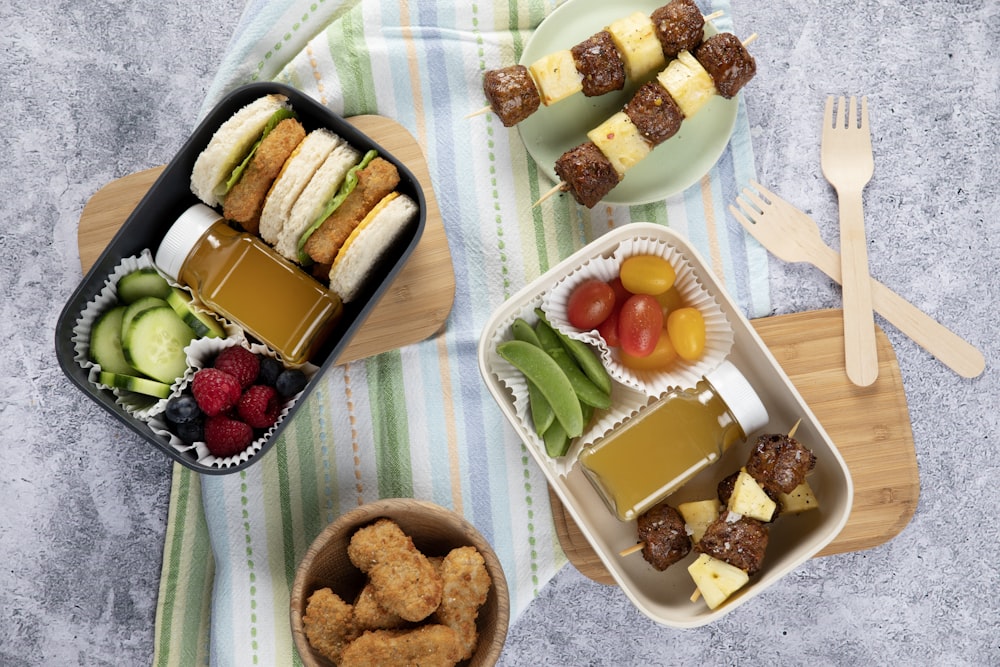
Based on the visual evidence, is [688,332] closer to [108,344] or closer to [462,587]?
[462,587]

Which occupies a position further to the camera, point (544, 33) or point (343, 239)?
point (544, 33)

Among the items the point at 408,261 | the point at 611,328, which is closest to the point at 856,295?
the point at 611,328

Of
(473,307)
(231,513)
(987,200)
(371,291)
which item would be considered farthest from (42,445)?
(987,200)

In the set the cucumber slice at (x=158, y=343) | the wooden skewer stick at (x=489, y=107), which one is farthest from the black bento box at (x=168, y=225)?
the wooden skewer stick at (x=489, y=107)

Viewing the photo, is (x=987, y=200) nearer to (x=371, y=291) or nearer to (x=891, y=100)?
(x=891, y=100)

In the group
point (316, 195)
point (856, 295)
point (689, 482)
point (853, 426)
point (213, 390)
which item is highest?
point (316, 195)

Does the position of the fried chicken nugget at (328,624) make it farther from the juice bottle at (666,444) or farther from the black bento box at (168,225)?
the juice bottle at (666,444)
